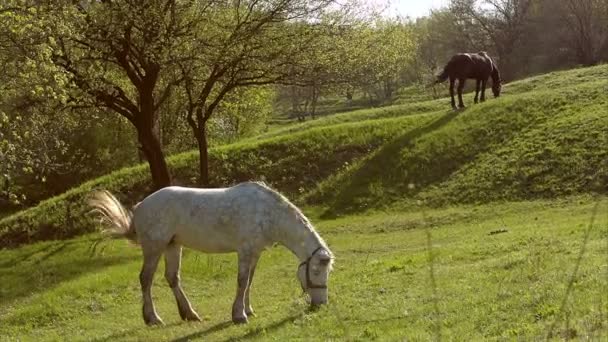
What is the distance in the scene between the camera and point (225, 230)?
39.5ft

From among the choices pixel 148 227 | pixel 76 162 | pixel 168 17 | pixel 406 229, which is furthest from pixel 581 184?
pixel 76 162

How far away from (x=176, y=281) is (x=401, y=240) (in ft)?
33.7

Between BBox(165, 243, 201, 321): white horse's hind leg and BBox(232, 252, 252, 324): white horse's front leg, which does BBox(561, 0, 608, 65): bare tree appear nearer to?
BBox(165, 243, 201, 321): white horse's hind leg

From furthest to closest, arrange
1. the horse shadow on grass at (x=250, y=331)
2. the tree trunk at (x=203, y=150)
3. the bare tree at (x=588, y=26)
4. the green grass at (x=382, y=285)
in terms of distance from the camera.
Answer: the bare tree at (x=588, y=26) < the tree trunk at (x=203, y=150) < the horse shadow on grass at (x=250, y=331) < the green grass at (x=382, y=285)

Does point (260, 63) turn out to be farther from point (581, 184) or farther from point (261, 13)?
point (581, 184)

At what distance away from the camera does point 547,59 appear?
68.1m

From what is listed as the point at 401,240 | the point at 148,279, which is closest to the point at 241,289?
the point at 148,279

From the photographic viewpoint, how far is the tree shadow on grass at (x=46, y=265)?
21297 millimetres

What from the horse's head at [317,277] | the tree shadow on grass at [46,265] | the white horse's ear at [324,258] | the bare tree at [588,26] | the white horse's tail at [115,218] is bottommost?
the tree shadow on grass at [46,265]

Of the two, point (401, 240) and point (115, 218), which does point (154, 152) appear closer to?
point (401, 240)

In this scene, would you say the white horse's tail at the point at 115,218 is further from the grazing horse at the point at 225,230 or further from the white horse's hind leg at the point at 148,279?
the white horse's hind leg at the point at 148,279

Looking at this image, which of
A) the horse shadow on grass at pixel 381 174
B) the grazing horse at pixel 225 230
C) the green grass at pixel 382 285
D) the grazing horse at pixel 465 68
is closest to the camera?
the green grass at pixel 382 285

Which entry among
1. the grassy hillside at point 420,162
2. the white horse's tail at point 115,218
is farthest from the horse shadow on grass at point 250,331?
the grassy hillside at point 420,162

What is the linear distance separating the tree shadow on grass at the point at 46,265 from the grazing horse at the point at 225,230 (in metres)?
8.96
